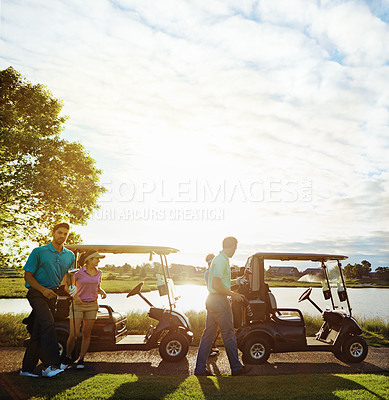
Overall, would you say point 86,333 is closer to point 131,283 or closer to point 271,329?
point 271,329

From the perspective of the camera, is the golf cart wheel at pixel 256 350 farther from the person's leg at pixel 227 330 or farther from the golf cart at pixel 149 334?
the person's leg at pixel 227 330

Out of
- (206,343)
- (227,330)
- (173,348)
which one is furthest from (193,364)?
(227,330)

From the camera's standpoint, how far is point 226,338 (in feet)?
19.3

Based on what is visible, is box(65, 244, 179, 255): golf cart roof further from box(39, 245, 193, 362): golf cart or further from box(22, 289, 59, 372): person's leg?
box(22, 289, 59, 372): person's leg

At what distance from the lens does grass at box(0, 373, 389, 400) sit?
4562 mm

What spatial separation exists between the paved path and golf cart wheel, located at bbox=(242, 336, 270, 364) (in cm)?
15

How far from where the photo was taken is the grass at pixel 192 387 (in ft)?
15.0

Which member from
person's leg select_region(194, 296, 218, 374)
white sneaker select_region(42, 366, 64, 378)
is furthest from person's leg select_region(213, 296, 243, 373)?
white sneaker select_region(42, 366, 64, 378)

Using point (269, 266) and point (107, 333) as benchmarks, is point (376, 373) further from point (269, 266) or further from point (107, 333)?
point (107, 333)

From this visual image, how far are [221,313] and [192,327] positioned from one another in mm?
5140

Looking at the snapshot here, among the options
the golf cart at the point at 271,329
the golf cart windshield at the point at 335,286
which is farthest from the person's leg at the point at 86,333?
the golf cart windshield at the point at 335,286

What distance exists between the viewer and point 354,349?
7336 mm

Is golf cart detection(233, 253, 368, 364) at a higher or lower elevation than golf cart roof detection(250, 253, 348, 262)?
lower

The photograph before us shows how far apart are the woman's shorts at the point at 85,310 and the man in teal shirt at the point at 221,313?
200 centimetres
